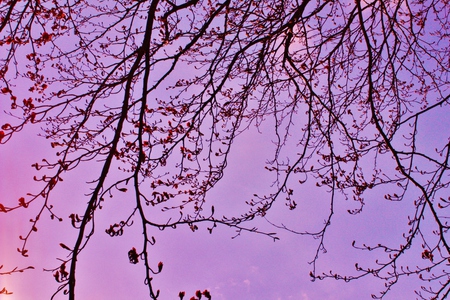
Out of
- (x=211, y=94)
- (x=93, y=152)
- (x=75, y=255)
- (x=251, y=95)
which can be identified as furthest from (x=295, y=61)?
(x=75, y=255)

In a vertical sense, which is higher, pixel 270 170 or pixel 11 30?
pixel 11 30

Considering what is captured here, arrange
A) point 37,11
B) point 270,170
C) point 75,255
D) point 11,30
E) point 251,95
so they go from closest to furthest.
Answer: point 75,255 < point 11,30 < point 37,11 < point 270,170 < point 251,95

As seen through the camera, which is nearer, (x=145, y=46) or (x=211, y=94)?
(x=145, y=46)

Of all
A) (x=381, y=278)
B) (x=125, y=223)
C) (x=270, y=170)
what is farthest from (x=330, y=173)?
(x=125, y=223)

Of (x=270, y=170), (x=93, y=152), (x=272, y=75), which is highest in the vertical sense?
(x=272, y=75)

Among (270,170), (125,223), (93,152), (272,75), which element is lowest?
(125,223)

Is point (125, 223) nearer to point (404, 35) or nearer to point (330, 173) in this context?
point (330, 173)

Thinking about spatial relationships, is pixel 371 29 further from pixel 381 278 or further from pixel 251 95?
pixel 381 278

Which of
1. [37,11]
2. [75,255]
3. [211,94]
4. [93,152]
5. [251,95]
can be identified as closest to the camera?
[75,255]

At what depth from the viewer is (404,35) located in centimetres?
517

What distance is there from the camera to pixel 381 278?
3.86 metres

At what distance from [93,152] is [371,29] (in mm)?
4526

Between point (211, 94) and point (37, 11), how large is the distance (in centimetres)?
229

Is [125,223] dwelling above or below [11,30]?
below
